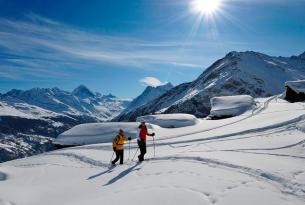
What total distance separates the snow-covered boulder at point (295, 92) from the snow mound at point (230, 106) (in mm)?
10560

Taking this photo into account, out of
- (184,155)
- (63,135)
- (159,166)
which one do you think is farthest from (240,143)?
(63,135)

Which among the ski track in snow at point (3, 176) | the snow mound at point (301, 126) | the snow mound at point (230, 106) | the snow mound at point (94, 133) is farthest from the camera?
the snow mound at point (230, 106)

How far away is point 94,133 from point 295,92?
128 feet

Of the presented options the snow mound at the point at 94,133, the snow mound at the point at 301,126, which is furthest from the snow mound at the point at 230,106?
the snow mound at the point at 301,126

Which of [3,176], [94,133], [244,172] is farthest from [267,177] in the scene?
[94,133]

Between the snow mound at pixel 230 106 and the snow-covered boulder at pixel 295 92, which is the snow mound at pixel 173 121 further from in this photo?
the snow-covered boulder at pixel 295 92

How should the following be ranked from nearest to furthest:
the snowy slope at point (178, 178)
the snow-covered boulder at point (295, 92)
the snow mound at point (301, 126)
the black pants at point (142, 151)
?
the snowy slope at point (178, 178), the black pants at point (142, 151), the snow mound at point (301, 126), the snow-covered boulder at point (295, 92)

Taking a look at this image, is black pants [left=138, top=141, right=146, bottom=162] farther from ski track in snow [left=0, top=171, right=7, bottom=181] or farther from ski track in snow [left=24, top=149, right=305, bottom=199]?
ski track in snow [left=0, top=171, right=7, bottom=181]

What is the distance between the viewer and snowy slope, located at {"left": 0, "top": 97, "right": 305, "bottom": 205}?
1309 centimetres

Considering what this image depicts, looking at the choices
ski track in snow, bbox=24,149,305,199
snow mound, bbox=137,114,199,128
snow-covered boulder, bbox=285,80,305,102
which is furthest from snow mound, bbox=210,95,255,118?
ski track in snow, bbox=24,149,305,199

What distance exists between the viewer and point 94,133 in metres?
38.7

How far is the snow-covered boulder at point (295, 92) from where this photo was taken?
61438mm

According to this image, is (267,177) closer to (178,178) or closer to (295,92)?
(178,178)

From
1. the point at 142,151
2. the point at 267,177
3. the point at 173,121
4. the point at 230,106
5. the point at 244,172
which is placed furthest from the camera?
the point at 230,106
